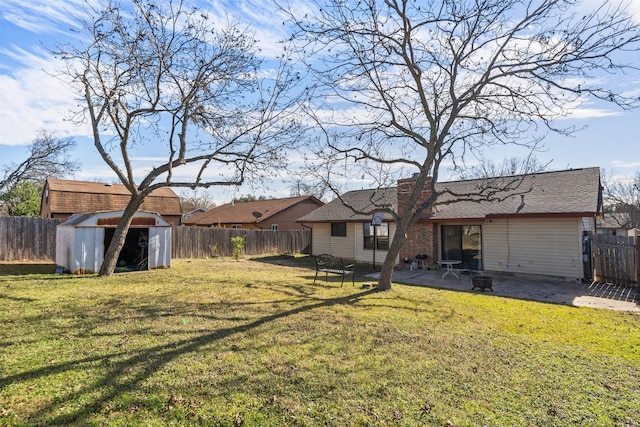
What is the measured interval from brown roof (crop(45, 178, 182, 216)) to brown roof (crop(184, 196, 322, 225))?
15.6ft

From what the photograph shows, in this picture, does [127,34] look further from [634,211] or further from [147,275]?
[634,211]

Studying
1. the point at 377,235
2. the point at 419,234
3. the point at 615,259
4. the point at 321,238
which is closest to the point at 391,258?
the point at 419,234

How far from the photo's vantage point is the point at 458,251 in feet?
47.5

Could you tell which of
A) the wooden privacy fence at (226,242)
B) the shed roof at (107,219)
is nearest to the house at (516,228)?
the shed roof at (107,219)

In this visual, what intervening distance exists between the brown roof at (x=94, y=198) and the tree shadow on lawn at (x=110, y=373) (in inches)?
880

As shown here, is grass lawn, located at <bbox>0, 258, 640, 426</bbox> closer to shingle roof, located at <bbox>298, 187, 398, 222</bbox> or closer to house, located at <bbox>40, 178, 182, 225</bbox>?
shingle roof, located at <bbox>298, 187, 398, 222</bbox>

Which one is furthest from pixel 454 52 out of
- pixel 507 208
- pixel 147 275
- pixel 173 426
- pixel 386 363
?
pixel 147 275

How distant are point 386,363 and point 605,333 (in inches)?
172

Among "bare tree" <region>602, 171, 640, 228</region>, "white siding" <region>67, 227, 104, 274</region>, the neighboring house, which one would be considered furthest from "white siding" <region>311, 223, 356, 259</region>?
"bare tree" <region>602, 171, 640, 228</region>

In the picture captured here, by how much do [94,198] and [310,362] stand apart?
25.3 meters

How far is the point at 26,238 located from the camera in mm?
15273

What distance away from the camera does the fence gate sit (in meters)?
10.5

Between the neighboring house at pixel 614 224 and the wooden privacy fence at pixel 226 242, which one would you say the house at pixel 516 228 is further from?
the neighboring house at pixel 614 224

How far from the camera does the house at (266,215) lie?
95.8 ft
